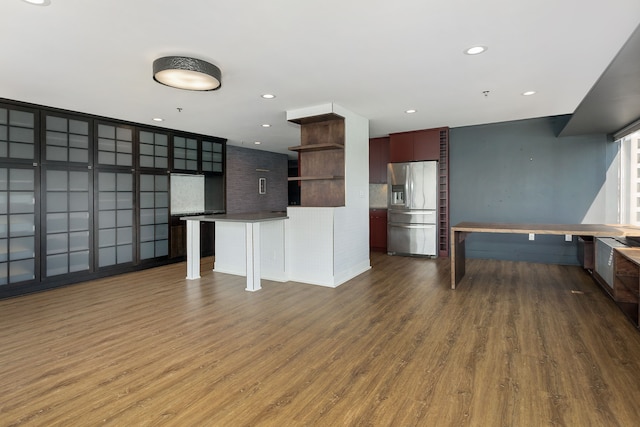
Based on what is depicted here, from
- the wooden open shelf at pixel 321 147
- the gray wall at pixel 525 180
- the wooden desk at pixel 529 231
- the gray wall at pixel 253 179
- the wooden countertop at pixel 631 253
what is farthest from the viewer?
the gray wall at pixel 253 179

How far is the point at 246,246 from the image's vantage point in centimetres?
432

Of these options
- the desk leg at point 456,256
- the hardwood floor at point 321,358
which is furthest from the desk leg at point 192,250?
the desk leg at point 456,256

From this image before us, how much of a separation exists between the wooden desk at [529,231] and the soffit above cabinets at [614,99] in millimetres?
1382

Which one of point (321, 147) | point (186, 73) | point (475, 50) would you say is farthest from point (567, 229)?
point (186, 73)

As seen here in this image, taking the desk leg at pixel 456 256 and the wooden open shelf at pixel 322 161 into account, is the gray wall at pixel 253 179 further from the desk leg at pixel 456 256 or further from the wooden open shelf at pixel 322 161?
the desk leg at pixel 456 256

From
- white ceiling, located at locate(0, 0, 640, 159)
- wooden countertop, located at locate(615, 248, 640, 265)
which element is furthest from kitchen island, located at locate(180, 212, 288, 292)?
wooden countertop, located at locate(615, 248, 640, 265)

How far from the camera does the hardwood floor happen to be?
1.86 m

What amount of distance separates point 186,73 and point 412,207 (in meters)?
4.67

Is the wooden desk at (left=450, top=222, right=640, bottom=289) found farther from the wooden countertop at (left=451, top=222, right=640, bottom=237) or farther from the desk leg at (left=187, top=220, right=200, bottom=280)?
the desk leg at (left=187, top=220, right=200, bottom=280)

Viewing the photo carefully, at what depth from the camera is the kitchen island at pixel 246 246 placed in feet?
14.1

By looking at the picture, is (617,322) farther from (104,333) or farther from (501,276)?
(104,333)

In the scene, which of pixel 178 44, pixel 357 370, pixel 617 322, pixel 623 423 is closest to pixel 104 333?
pixel 357 370

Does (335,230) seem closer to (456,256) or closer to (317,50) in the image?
(456,256)

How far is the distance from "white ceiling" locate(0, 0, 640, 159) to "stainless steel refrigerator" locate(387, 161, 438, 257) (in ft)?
→ 6.37
